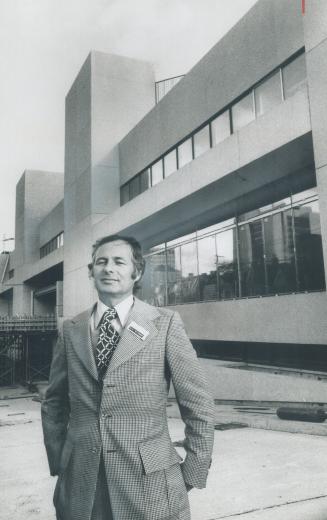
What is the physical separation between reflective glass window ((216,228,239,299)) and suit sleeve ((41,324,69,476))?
12.4 m

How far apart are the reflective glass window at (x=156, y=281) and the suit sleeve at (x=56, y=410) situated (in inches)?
661

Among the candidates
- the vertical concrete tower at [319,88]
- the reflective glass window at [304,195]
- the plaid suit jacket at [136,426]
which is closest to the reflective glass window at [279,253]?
the reflective glass window at [304,195]

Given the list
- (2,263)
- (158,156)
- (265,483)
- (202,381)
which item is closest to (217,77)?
(158,156)

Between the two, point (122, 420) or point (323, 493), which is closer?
point (122, 420)

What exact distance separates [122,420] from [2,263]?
58.3 m

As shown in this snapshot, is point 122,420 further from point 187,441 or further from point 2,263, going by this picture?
point 2,263

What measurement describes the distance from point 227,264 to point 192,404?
13.3m

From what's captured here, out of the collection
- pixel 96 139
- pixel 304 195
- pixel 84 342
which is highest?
pixel 96 139

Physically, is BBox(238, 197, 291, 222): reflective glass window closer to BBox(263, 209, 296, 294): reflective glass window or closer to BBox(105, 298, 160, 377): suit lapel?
BBox(263, 209, 296, 294): reflective glass window

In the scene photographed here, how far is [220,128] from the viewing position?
48.9 ft

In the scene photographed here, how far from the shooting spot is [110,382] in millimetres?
2158

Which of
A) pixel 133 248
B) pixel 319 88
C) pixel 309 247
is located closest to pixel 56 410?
pixel 133 248

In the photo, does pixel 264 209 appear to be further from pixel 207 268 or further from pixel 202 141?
pixel 202 141

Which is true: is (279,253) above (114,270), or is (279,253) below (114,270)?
above
